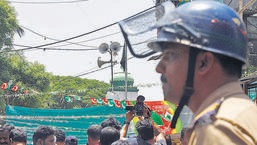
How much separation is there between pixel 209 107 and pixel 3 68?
103 ft

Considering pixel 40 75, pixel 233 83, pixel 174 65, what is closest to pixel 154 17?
pixel 174 65

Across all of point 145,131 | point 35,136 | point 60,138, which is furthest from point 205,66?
point 60,138

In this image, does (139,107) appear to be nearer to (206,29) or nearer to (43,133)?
(43,133)

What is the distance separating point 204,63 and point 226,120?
234 mm

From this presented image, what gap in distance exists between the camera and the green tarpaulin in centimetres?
1239

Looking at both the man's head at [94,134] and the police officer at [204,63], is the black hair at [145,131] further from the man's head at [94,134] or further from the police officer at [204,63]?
the police officer at [204,63]

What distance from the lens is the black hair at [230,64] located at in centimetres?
165

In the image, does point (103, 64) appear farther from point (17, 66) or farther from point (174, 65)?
point (174, 65)

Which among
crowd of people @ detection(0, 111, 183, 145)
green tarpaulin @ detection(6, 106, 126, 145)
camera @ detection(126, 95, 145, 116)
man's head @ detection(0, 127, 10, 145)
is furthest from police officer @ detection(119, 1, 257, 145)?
green tarpaulin @ detection(6, 106, 126, 145)

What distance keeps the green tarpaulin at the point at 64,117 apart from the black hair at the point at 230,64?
35.0ft

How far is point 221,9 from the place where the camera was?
66.1 inches

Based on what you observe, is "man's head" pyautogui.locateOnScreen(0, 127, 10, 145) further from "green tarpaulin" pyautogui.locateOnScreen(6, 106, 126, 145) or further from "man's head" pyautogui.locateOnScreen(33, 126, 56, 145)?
"green tarpaulin" pyautogui.locateOnScreen(6, 106, 126, 145)

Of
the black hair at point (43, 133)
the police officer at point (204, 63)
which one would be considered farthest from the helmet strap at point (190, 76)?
the black hair at point (43, 133)

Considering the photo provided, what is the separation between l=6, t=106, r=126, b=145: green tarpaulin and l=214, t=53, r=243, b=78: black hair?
420 inches
